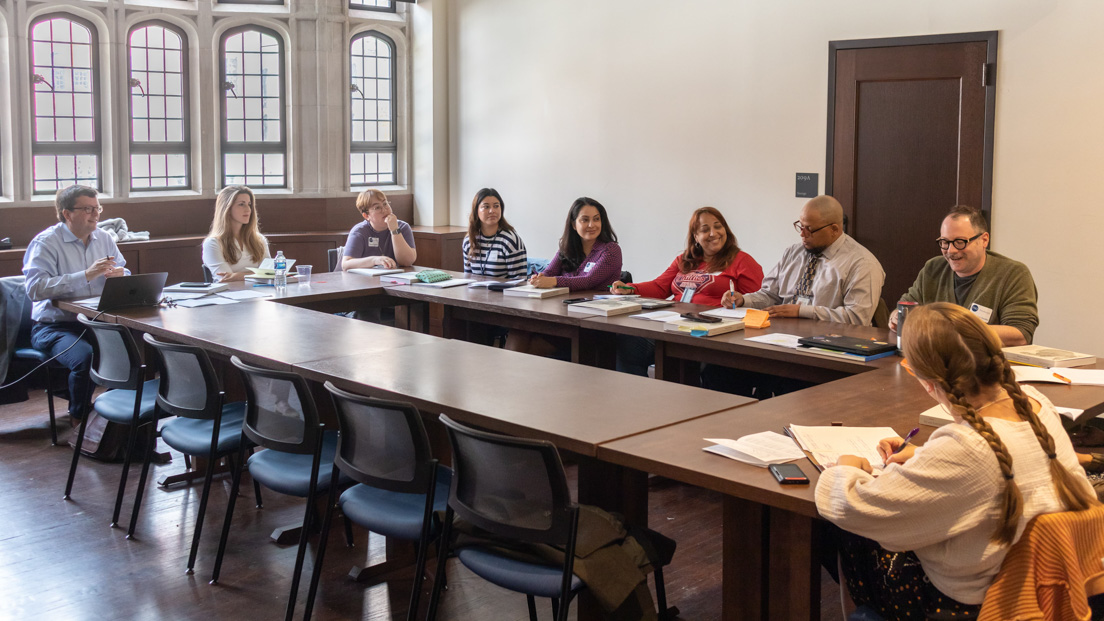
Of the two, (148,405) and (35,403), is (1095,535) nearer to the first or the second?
(148,405)

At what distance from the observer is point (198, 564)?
3.92m

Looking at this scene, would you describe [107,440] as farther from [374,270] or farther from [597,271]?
[597,271]

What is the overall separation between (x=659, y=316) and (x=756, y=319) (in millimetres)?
487

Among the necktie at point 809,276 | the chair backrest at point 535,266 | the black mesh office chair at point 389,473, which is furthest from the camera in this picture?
the chair backrest at point 535,266

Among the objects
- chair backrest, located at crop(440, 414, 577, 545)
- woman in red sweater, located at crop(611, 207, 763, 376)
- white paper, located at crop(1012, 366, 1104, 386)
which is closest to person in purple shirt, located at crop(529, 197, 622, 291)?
woman in red sweater, located at crop(611, 207, 763, 376)

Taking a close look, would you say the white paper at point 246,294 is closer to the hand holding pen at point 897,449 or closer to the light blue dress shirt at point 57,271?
the light blue dress shirt at point 57,271

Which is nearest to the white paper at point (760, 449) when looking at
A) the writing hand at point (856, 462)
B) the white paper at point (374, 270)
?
the writing hand at point (856, 462)

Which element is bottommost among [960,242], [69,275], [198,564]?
[198,564]

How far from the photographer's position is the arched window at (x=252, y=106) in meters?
9.24

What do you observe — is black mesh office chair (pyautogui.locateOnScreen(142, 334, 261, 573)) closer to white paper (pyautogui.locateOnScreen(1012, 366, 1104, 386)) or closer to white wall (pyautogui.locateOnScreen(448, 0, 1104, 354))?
white paper (pyautogui.locateOnScreen(1012, 366, 1104, 386))

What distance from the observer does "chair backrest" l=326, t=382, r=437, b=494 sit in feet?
10.0

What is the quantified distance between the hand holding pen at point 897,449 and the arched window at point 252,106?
7.83m

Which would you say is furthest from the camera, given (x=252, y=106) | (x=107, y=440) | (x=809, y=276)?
(x=252, y=106)

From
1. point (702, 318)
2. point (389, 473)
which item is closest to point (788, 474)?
point (389, 473)
